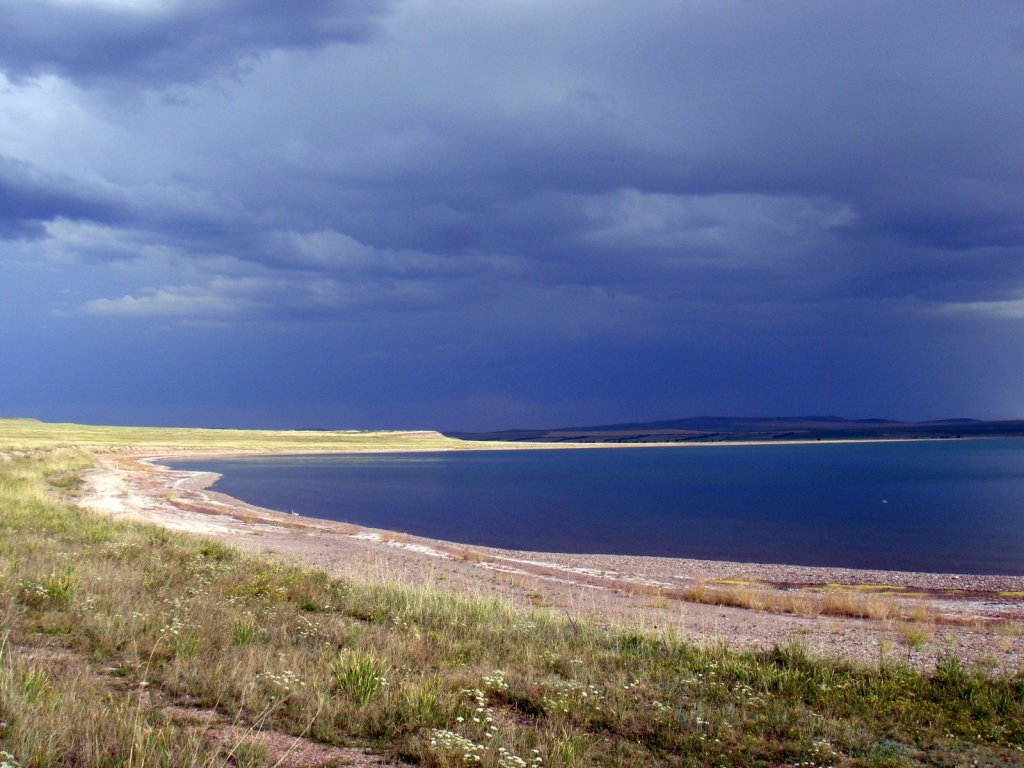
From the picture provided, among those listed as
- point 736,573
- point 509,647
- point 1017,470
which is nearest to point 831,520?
point 736,573

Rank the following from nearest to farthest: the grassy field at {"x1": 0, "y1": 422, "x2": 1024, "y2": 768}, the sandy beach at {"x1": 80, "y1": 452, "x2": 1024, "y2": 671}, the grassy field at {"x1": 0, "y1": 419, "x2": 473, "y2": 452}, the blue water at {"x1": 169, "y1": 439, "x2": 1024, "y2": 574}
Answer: the grassy field at {"x1": 0, "y1": 422, "x2": 1024, "y2": 768} → the sandy beach at {"x1": 80, "y1": 452, "x2": 1024, "y2": 671} → the blue water at {"x1": 169, "y1": 439, "x2": 1024, "y2": 574} → the grassy field at {"x1": 0, "y1": 419, "x2": 473, "y2": 452}

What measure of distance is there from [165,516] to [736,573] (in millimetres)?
23354

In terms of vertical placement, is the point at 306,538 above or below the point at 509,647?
below

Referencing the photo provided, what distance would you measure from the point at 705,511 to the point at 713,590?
28.2 meters

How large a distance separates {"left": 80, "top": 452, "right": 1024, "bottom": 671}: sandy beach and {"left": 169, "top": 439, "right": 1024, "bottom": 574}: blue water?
16.4 ft

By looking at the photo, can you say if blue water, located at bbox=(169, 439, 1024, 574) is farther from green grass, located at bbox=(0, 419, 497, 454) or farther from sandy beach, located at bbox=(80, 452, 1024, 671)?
green grass, located at bbox=(0, 419, 497, 454)

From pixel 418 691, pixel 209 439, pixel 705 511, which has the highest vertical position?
pixel 418 691

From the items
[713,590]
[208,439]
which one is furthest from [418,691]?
[208,439]

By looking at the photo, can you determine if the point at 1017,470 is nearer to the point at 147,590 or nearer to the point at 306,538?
the point at 306,538

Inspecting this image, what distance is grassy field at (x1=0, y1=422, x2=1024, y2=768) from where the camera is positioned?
5551 mm

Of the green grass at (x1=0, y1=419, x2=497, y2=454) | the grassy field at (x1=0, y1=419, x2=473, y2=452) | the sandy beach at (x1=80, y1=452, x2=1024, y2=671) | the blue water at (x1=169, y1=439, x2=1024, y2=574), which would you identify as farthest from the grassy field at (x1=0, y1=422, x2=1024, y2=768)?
the green grass at (x1=0, y1=419, x2=497, y2=454)

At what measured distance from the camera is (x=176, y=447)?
4919 inches

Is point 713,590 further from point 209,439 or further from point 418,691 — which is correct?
point 209,439

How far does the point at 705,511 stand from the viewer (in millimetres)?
46938
